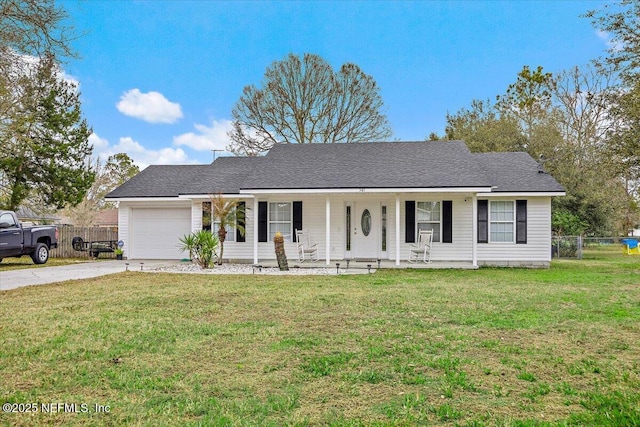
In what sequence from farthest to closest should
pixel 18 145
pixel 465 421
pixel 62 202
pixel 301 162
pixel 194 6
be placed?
pixel 62 202 → pixel 18 145 → pixel 194 6 → pixel 301 162 → pixel 465 421

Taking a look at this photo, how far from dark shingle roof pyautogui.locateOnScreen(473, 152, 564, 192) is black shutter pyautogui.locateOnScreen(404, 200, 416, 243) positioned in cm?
272

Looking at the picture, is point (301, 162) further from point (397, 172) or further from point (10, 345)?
point (10, 345)

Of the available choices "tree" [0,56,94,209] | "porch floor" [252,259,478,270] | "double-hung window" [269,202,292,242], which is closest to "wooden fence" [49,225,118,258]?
"tree" [0,56,94,209]

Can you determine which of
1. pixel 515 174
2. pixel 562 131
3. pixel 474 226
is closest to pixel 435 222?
pixel 474 226

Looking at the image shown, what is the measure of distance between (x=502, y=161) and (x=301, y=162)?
7.75 metres

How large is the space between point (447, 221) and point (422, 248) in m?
1.28

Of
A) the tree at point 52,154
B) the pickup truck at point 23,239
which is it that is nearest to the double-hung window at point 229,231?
the pickup truck at point 23,239

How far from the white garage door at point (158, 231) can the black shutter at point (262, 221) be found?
380 cm

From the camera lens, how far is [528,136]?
26.8m

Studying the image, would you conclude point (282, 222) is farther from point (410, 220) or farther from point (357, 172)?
point (410, 220)

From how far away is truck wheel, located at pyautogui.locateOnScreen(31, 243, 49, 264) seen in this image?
50.1 feet

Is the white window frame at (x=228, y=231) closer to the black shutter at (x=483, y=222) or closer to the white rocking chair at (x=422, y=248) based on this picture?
the white rocking chair at (x=422, y=248)

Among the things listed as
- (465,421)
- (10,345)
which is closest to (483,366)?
(465,421)

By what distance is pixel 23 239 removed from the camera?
14.6m
